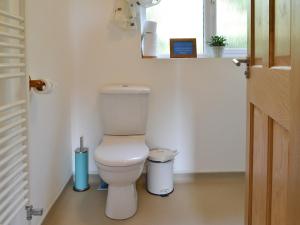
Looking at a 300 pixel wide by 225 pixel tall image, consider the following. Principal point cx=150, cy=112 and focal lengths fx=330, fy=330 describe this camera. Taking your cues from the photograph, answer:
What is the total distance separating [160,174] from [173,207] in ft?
0.96

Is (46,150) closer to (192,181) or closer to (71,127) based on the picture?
(71,127)

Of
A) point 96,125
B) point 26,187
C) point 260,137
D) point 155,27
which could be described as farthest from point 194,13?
point 26,187

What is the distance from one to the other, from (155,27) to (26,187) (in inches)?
66.9

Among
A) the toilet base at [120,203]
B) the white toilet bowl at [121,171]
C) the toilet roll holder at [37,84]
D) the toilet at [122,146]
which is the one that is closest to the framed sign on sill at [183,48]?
the toilet at [122,146]

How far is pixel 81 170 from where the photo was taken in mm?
2543

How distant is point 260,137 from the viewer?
1.27m

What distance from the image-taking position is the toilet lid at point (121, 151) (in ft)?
6.57

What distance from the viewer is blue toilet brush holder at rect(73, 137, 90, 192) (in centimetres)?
253

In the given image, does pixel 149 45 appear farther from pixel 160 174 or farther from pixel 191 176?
pixel 191 176

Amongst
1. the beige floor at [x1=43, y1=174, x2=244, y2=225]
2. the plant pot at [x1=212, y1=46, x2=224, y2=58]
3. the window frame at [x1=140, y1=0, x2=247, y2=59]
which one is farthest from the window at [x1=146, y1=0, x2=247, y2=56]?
the beige floor at [x1=43, y1=174, x2=244, y2=225]

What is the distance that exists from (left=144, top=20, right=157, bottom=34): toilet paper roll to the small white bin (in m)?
1.01

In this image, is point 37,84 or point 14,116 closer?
point 14,116

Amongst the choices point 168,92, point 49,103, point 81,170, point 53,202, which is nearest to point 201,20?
point 168,92

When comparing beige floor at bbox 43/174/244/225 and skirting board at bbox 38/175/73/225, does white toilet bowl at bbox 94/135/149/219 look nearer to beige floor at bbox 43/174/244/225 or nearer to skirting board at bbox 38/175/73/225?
beige floor at bbox 43/174/244/225
